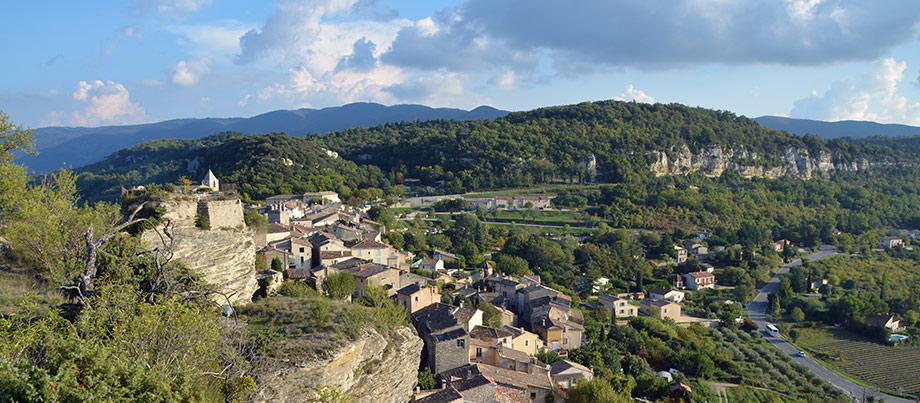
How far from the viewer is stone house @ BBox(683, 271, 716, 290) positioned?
150 ft

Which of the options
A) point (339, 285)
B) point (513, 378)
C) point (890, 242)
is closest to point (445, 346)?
point (513, 378)

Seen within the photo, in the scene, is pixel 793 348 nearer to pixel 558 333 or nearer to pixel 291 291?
pixel 558 333

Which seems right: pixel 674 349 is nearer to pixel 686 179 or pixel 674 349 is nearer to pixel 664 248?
pixel 664 248

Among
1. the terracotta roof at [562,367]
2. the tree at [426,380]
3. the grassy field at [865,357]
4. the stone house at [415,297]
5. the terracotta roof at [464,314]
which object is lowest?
the grassy field at [865,357]

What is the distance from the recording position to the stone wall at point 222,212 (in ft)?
47.3

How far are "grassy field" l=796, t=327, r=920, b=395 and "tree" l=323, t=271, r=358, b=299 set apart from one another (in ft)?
98.2

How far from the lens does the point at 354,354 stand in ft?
34.5

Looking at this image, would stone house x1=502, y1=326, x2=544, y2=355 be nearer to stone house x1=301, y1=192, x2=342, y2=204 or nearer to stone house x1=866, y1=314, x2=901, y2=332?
stone house x1=866, y1=314, x2=901, y2=332

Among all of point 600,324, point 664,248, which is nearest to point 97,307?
point 600,324

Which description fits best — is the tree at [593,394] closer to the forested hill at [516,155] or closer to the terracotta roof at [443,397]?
the terracotta roof at [443,397]

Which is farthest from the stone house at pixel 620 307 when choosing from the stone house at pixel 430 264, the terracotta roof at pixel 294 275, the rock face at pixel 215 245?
the rock face at pixel 215 245

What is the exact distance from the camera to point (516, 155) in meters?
82.6

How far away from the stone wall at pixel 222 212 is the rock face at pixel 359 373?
592 centimetres

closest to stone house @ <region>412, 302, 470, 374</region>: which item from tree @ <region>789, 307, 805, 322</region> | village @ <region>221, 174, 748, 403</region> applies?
village @ <region>221, 174, 748, 403</region>
